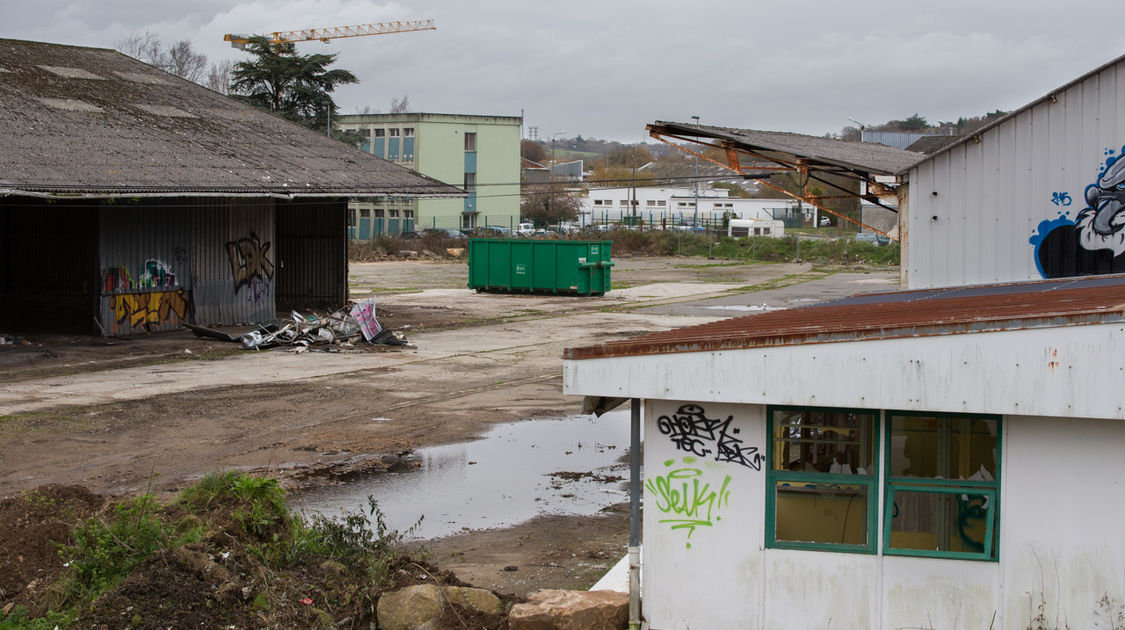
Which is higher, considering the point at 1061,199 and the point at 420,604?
the point at 1061,199

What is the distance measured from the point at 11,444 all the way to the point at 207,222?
42.0ft

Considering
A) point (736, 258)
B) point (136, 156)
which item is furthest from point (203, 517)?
point (736, 258)

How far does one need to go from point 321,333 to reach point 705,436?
1791 cm

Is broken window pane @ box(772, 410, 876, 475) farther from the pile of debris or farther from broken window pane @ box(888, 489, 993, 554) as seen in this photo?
the pile of debris

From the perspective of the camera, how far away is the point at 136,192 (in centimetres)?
2089

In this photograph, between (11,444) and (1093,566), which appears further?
(11,444)

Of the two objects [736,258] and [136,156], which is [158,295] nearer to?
[136,156]

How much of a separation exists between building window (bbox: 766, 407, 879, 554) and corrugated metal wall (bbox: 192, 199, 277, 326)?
20.4 meters

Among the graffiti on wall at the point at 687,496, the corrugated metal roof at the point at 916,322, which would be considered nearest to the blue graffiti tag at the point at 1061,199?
the corrugated metal roof at the point at 916,322

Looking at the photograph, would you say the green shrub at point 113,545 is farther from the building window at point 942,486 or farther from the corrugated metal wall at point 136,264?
the corrugated metal wall at point 136,264

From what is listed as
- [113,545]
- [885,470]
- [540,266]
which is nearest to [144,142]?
[540,266]

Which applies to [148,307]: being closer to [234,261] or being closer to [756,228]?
[234,261]

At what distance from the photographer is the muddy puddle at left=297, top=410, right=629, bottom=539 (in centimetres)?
1040

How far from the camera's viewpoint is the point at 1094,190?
13023 millimetres
